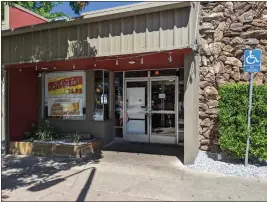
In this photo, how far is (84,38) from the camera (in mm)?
6898

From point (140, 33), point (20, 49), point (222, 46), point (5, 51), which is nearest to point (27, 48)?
point (20, 49)

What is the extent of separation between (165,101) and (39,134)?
14.6ft

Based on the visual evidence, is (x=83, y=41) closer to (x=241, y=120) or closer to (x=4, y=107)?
(x=4, y=107)

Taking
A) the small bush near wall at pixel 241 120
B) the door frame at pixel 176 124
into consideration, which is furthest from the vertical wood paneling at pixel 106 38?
the door frame at pixel 176 124

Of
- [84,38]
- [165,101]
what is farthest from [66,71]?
[165,101]

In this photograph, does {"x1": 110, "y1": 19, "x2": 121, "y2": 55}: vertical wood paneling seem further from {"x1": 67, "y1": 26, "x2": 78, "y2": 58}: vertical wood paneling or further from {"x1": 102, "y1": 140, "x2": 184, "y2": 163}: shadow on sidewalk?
{"x1": 102, "y1": 140, "x2": 184, "y2": 163}: shadow on sidewalk

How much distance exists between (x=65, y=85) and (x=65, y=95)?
0.37 meters

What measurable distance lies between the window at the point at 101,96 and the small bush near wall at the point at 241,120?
4.20m

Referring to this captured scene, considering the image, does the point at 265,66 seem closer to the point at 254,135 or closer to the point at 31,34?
the point at 254,135

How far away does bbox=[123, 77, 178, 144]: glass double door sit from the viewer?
8820mm

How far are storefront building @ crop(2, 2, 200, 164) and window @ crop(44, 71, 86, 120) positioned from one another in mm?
36

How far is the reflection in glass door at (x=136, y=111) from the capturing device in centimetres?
919

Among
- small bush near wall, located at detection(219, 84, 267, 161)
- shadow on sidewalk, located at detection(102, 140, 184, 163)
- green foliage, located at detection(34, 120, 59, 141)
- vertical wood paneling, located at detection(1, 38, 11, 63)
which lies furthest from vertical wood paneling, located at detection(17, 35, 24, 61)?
small bush near wall, located at detection(219, 84, 267, 161)

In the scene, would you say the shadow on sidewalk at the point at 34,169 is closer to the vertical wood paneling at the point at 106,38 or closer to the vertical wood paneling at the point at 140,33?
the vertical wood paneling at the point at 106,38
